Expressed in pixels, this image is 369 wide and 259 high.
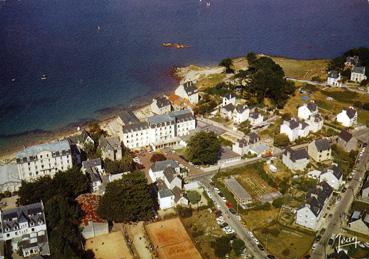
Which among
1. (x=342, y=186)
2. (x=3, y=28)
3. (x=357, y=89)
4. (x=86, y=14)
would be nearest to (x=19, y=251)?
(x=342, y=186)

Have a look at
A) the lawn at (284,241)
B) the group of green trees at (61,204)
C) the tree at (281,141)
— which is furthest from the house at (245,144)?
the group of green trees at (61,204)

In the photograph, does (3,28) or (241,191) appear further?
(3,28)

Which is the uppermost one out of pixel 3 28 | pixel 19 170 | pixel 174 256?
pixel 3 28

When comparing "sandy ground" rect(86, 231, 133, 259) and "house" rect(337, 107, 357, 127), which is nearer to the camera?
"sandy ground" rect(86, 231, 133, 259)

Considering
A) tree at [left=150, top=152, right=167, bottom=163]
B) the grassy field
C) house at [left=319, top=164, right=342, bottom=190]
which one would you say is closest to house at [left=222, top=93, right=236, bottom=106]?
tree at [left=150, top=152, right=167, bottom=163]

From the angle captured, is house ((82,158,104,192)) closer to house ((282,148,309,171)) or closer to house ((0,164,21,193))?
house ((0,164,21,193))

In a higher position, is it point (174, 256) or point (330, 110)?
point (330, 110)

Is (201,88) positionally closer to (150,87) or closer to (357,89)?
(150,87)
